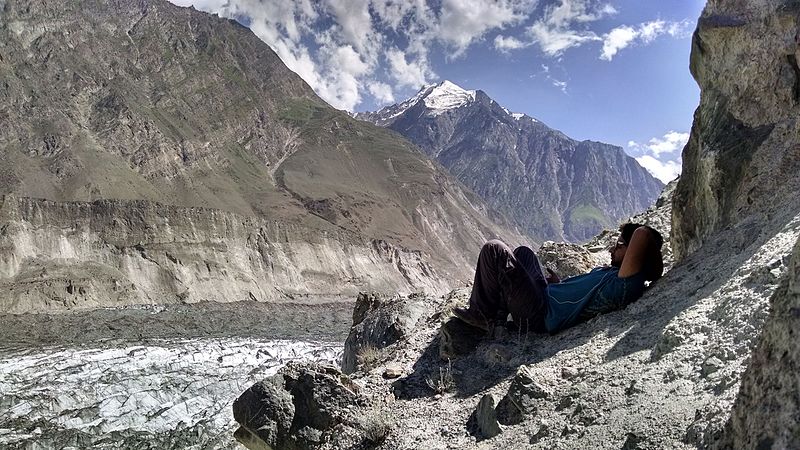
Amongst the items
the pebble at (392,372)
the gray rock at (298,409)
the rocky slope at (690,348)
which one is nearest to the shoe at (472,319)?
the rocky slope at (690,348)

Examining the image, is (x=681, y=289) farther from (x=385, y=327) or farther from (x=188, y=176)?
(x=188, y=176)

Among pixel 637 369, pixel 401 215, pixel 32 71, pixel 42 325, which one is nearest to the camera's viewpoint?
pixel 637 369

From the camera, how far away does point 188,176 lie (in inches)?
3585

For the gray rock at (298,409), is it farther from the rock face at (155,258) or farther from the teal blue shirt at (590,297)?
the rock face at (155,258)

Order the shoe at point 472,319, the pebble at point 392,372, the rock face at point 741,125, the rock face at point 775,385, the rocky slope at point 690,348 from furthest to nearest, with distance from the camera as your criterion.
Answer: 1. the pebble at point 392,372
2. the shoe at point 472,319
3. the rock face at point 741,125
4. the rocky slope at point 690,348
5. the rock face at point 775,385

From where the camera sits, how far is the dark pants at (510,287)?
5.78m

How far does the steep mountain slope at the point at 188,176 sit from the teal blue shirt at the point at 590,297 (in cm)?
4632

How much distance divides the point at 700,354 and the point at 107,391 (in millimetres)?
20242

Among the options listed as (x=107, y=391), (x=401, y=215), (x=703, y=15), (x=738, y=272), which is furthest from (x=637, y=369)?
(x=401, y=215)

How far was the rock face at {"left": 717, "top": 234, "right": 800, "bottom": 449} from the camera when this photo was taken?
1.88 metres

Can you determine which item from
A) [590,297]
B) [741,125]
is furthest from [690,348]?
[741,125]

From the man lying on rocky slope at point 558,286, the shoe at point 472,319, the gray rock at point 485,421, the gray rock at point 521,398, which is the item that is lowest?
the gray rock at point 485,421

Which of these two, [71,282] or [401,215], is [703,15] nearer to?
[71,282]

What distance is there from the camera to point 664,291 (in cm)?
536
